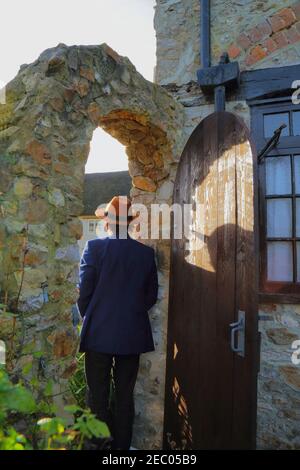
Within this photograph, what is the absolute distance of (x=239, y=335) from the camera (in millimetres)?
2086

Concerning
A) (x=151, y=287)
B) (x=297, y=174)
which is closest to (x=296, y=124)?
(x=297, y=174)

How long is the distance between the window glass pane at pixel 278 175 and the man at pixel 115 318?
1.43 metres

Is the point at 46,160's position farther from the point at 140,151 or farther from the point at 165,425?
the point at 165,425

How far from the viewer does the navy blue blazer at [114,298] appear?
2.24m

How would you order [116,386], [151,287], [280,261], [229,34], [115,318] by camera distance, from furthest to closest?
[229,34] → [280,261] → [151,287] → [116,386] → [115,318]

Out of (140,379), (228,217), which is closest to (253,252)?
(228,217)

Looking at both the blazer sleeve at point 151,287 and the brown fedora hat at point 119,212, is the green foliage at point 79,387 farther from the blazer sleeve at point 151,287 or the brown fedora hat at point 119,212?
the brown fedora hat at point 119,212

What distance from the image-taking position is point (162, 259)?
10.8ft

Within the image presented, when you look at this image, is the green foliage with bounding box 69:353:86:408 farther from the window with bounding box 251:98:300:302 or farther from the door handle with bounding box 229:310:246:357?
the window with bounding box 251:98:300:302

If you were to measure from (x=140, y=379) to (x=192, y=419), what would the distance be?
0.86 m

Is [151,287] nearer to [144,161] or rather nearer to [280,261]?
[280,261]

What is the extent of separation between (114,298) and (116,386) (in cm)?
61

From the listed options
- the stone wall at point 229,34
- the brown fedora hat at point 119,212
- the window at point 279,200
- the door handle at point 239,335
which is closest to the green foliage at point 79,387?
the brown fedora hat at point 119,212

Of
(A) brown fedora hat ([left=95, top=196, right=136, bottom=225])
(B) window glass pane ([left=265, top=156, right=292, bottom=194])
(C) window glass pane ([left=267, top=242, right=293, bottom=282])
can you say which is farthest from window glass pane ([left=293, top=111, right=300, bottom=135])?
(A) brown fedora hat ([left=95, top=196, right=136, bottom=225])
